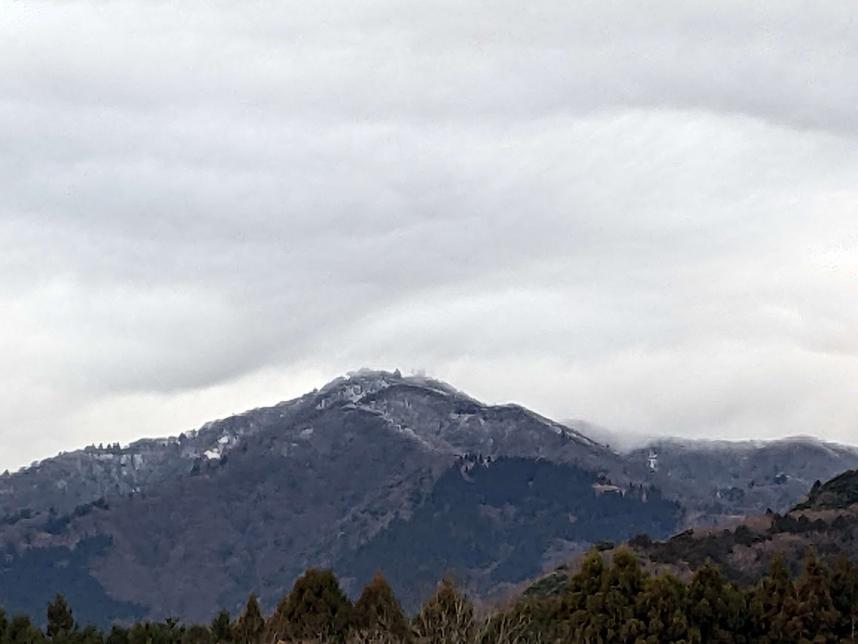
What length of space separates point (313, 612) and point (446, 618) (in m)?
11.1

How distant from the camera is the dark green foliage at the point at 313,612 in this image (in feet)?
285

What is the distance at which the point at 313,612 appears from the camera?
88.1m

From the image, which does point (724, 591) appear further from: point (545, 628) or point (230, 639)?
point (230, 639)

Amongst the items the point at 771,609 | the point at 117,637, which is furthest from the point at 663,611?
the point at 117,637

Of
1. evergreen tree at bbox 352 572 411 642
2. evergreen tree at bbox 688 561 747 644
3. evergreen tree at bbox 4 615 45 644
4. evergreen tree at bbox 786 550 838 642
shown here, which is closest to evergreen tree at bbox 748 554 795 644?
evergreen tree at bbox 786 550 838 642

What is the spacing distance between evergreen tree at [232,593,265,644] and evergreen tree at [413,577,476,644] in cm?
1021

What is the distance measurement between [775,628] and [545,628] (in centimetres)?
1234

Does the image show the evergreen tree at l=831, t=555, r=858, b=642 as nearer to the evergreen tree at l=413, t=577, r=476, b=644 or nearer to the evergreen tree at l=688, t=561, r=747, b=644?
the evergreen tree at l=688, t=561, r=747, b=644

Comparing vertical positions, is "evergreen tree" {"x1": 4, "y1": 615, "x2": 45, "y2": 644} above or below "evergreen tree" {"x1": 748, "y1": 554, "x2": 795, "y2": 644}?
above

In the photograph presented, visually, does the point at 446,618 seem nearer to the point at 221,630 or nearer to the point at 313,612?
the point at 313,612

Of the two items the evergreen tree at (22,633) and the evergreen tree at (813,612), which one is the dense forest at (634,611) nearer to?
the evergreen tree at (813,612)

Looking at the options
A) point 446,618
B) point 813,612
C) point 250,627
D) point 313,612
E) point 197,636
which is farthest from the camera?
point 197,636

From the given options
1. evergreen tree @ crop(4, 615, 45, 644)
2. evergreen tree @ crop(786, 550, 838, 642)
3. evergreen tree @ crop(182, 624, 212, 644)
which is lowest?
evergreen tree @ crop(786, 550, 838, 642)

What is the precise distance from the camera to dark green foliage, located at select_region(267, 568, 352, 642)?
285 feet
